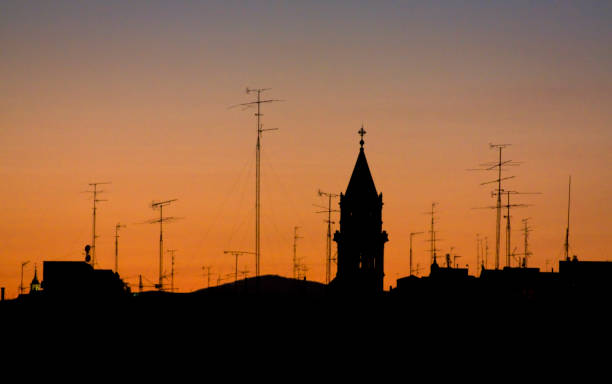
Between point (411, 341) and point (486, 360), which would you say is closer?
point (486, 360)

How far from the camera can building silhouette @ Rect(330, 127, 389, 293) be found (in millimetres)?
78875

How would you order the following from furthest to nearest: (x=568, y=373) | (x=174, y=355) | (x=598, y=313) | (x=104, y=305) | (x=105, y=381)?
(x=598, y=313) < (x=104, y=305) < (x=174, y=355) < (x=568, y=373) < (x=105, y=381)

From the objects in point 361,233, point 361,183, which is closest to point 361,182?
point 361,183

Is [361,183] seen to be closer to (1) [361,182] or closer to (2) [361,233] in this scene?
(1) [361,182]

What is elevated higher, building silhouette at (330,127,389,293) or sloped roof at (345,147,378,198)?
sloped roof at (345,147,378,198)

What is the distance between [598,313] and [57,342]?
4054cm

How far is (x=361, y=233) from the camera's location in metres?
79.1

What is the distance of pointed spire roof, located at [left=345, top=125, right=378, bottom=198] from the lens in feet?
259

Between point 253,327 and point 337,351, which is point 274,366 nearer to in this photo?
point 337,351

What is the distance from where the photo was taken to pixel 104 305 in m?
92.7

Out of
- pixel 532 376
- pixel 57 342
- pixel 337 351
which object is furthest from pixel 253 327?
pixel 532 376

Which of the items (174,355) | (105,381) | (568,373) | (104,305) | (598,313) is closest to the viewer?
(105,381)

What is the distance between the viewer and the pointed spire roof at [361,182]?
259ft

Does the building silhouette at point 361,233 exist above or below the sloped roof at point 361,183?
below
